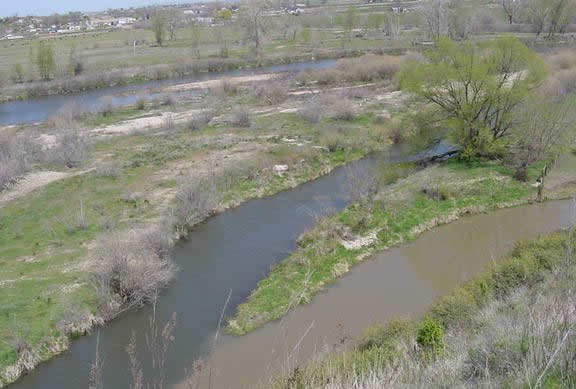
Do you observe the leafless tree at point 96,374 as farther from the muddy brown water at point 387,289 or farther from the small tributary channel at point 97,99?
the small tributary channel at point 97,99

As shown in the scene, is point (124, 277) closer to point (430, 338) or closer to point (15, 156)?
point (430, 338)

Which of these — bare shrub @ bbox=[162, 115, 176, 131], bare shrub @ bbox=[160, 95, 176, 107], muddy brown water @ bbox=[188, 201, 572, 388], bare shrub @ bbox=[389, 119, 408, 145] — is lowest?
muddy brown water @ bbox=[188, 201, 572, 388]

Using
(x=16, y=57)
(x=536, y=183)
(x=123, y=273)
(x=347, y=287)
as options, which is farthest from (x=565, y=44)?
(x=16, y=57)

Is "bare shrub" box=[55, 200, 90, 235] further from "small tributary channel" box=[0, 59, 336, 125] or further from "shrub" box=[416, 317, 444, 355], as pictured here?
"small tributary channel" box=[0, 59, 336, 125]

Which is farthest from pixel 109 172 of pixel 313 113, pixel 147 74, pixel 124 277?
pixel 147 74

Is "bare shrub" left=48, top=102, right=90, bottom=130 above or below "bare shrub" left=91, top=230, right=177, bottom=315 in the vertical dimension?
above

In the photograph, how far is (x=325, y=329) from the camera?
15.5 metres

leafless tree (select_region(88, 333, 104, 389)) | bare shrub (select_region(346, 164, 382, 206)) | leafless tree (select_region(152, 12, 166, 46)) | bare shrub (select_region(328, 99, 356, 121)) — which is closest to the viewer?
leafless tree (select_region(88, 333, 104, 389))

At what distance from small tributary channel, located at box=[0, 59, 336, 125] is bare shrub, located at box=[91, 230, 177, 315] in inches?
1201

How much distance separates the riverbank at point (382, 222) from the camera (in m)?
16.9

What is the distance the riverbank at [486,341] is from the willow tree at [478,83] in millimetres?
11103

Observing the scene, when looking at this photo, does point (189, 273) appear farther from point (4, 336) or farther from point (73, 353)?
point (4, 336)

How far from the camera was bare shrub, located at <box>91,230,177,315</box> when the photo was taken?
54.2 feet

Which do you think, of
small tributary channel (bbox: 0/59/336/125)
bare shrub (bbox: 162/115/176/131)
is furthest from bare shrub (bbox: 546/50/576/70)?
bare shrub (bbox: 162/115/176/131)
